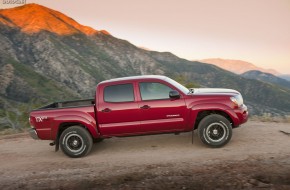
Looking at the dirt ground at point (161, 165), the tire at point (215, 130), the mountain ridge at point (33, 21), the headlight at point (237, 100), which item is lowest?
the dirt ground at point (161, 165)

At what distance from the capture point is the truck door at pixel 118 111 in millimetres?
8367

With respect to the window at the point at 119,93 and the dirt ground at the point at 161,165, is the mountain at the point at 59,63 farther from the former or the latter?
the window at the point at 119,93

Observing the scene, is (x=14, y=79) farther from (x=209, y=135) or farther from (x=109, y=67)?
(x=209, y=135)

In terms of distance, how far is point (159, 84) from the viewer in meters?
8.44

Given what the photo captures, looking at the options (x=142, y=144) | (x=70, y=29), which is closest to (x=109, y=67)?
(x=70, y=29)

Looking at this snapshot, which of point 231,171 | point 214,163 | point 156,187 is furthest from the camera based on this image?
point 214,163

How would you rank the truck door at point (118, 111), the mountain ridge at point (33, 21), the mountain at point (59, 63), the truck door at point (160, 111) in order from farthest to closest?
the mountain ridge at point (33, 21)
the mountain at point (59, 63)
the truck door at point (118, 111)
the truck door at point (160, 111)

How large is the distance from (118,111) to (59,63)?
12736 cm

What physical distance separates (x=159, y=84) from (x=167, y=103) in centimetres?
49

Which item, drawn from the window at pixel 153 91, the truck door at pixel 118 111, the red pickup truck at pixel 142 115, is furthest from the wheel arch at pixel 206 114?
the truck door at pixel 118 111

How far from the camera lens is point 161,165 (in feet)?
23.9

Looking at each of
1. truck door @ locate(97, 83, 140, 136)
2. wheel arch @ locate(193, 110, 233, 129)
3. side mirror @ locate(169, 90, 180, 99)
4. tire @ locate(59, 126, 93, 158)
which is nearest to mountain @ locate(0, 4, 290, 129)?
tire @ locate(59, 126, 93, 158)

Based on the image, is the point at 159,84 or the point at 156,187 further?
the point at 159,84

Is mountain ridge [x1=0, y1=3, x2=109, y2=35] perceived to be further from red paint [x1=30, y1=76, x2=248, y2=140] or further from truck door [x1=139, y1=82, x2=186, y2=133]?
truck door [x1=139, y1=82, x2=186, y2=133]
